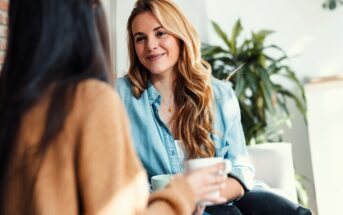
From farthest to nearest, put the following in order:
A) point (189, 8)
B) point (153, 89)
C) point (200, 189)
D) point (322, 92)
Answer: point (189, 8)
point (322, 92)
point (153, 89)
point (200, 189)

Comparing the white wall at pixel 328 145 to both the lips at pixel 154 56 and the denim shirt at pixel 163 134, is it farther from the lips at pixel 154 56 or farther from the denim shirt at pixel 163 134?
the lips at pixel 154 56

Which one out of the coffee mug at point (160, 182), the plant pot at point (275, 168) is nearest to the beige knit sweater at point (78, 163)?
the coffee mug at point (160, 182)

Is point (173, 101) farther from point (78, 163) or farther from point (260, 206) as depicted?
point (78, 163)

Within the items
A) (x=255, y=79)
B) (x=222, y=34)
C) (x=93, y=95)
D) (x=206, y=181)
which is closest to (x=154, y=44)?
(x=206, y=181)

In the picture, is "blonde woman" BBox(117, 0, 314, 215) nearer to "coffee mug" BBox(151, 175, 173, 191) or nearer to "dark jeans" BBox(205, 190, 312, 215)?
"dark jeans" BBox(205, 190, 312, 215)

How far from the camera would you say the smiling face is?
60.9 inches

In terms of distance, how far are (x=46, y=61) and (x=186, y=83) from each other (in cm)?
94

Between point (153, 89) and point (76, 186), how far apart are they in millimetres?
917

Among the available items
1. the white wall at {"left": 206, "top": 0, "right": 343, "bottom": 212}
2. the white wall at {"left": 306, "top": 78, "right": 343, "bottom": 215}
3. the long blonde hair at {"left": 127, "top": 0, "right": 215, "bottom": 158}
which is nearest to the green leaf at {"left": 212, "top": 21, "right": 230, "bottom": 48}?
the white wall at {"left": 206, "top": 0, "right": 343, "bottom": 212}

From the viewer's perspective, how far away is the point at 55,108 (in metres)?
0.65

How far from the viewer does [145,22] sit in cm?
156

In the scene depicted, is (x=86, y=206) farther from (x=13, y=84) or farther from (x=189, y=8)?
(x=189, y=8)

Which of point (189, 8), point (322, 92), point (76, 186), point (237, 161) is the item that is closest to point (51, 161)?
point (76, 186)

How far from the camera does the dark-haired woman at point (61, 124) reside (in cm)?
66
